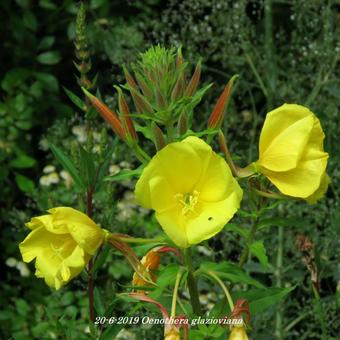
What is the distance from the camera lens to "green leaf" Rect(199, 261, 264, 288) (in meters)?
1.54

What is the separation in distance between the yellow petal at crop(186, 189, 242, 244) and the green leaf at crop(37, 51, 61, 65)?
2217 millimetres

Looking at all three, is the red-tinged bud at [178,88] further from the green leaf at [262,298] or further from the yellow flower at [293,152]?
the green leaf at [262,298]

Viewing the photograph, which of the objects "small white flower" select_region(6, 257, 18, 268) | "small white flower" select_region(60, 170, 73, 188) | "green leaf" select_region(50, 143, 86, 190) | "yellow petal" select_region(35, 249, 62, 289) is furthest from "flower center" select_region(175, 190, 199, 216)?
"small white flower" select_region(6, 257, 18, 268)

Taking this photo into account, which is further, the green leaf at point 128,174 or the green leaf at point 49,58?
the green leaf at point 49,58

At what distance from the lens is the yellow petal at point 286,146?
142 cm

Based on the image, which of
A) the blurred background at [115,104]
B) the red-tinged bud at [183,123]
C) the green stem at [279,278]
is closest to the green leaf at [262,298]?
the red-tinged bud at [183,123]

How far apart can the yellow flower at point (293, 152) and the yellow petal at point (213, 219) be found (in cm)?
9

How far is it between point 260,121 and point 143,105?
5.79ft

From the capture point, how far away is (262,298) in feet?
5.19

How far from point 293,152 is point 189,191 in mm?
180

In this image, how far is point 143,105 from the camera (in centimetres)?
147

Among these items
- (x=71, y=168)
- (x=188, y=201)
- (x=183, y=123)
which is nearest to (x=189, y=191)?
(x=188, y=201)

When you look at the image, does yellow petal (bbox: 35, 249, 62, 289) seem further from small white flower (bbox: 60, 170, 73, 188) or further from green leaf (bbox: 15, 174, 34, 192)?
green leaf (bbox: 15, 174, 34, 192)

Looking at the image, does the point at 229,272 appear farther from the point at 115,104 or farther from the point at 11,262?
the point at 11,262
